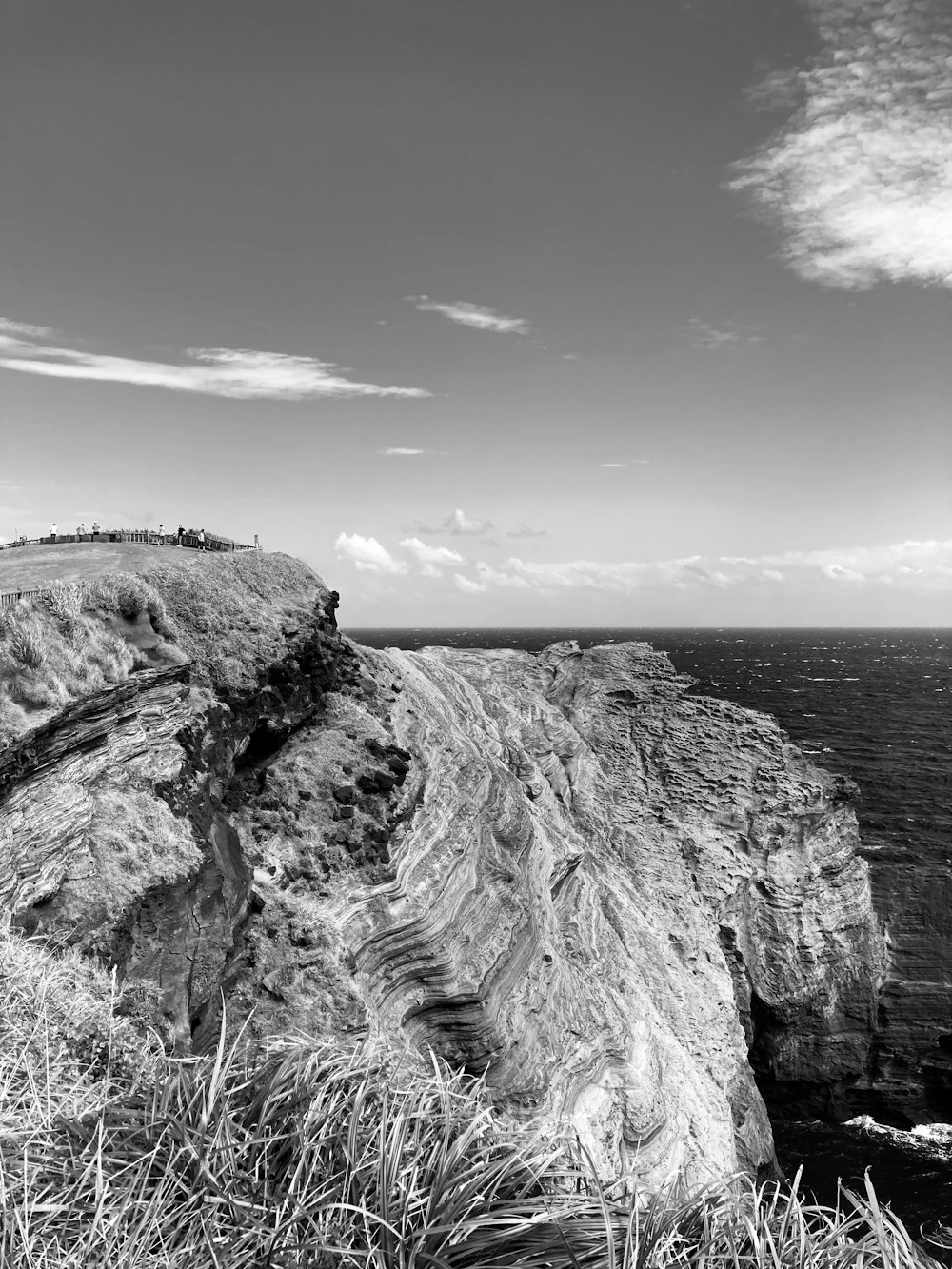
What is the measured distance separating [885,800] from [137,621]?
44.1 m

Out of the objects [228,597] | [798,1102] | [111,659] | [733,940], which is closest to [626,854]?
[733,940]

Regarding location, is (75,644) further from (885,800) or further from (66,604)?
(885,800)

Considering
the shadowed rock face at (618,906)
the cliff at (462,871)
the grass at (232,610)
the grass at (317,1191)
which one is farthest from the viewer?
the grass at (232,610)

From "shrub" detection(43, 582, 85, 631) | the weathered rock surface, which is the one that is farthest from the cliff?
"shrub" detection(43, 582, 85, 631)

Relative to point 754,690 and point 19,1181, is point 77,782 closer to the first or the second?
point 19,1181

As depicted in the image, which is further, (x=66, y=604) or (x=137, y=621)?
(x=137, y=621)

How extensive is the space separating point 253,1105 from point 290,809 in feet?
45.8

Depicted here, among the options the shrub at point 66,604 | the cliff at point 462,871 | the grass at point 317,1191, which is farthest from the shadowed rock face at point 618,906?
the shrub at point 66,604

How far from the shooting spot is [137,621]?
18469 millimetres

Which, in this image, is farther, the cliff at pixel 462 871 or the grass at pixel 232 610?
the grass at pixel 232 610

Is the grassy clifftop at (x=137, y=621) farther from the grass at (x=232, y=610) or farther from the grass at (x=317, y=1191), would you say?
the grass at (x=317, y=1191)

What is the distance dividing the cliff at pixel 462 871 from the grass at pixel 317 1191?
4.57 ft

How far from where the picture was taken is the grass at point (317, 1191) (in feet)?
18.1

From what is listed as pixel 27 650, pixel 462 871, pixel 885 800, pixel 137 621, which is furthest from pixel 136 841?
pixel 885 800
